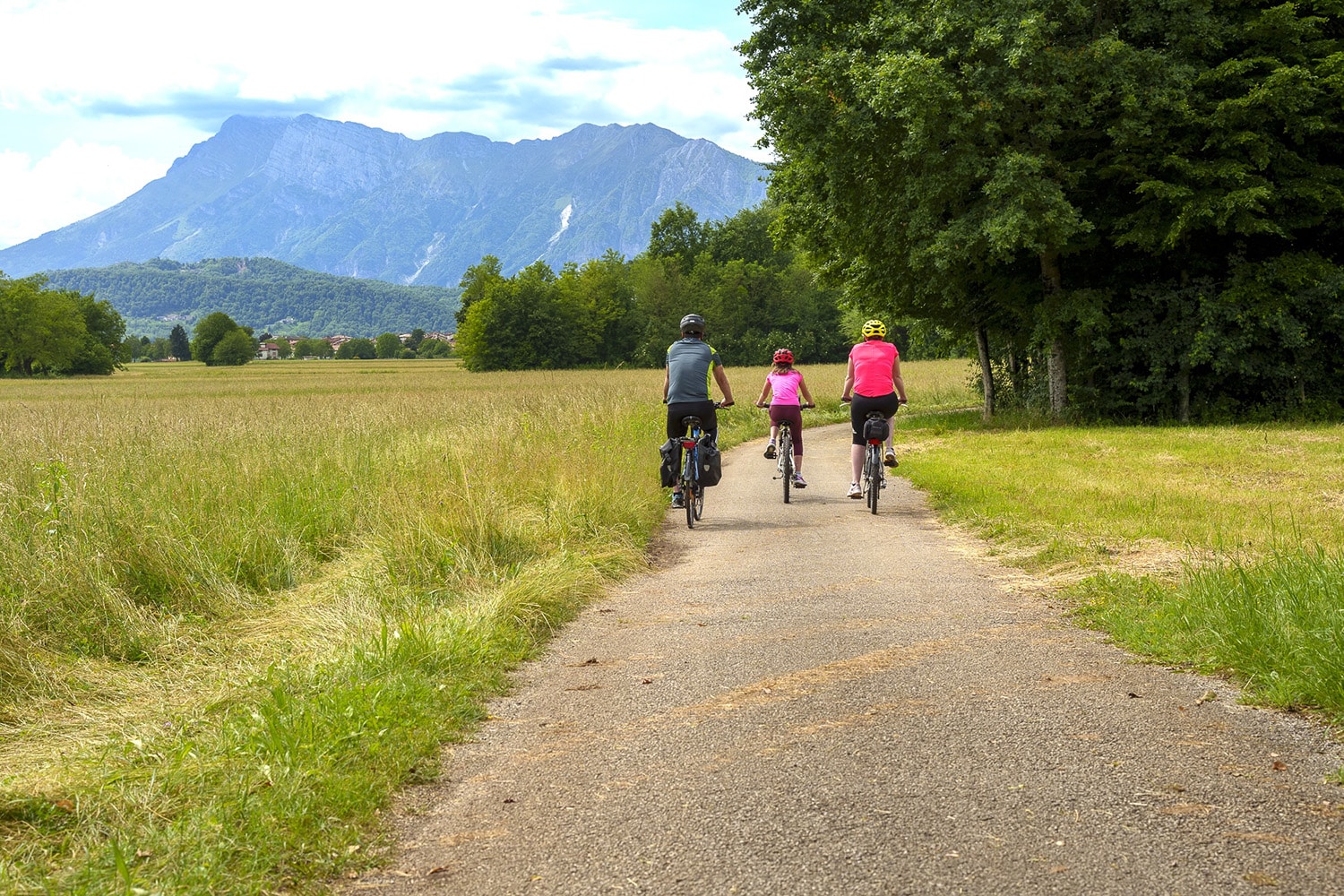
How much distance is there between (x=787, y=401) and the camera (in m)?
13.5

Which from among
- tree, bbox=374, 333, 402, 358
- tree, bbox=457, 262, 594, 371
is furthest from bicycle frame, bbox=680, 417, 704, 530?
tree, bbox=374, 333, 402, 358

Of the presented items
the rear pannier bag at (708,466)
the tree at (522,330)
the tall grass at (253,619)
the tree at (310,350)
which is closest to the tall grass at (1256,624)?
the tall grass at (253,619)

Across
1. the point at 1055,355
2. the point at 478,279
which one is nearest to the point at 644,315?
the point at 478,279

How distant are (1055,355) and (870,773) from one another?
21.3 metres

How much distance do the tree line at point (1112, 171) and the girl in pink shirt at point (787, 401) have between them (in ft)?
26.1

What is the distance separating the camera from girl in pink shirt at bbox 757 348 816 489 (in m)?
13.2

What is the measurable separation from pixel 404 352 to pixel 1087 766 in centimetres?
17553

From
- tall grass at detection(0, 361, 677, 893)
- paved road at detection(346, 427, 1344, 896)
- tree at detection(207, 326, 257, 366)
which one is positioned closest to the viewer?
paved road at detection(346, 427, 1344, 896)

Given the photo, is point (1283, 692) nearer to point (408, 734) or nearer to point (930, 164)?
point (408, 734)

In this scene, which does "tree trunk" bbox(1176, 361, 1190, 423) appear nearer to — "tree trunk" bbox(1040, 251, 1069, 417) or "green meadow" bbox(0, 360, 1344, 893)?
"tree trunk" bbox(1040, 251, 1069, 417)

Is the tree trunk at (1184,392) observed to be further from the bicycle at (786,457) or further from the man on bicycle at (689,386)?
the man on bicycle at (689,386)

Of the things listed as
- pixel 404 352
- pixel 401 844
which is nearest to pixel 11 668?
pixel 401 844

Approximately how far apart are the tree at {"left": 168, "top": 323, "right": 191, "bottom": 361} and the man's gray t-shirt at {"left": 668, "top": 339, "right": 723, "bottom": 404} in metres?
171

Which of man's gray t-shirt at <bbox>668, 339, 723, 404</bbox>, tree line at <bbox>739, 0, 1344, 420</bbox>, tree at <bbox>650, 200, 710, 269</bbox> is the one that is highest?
tree at <bbox>650, 200, 710, 269</bbox>
